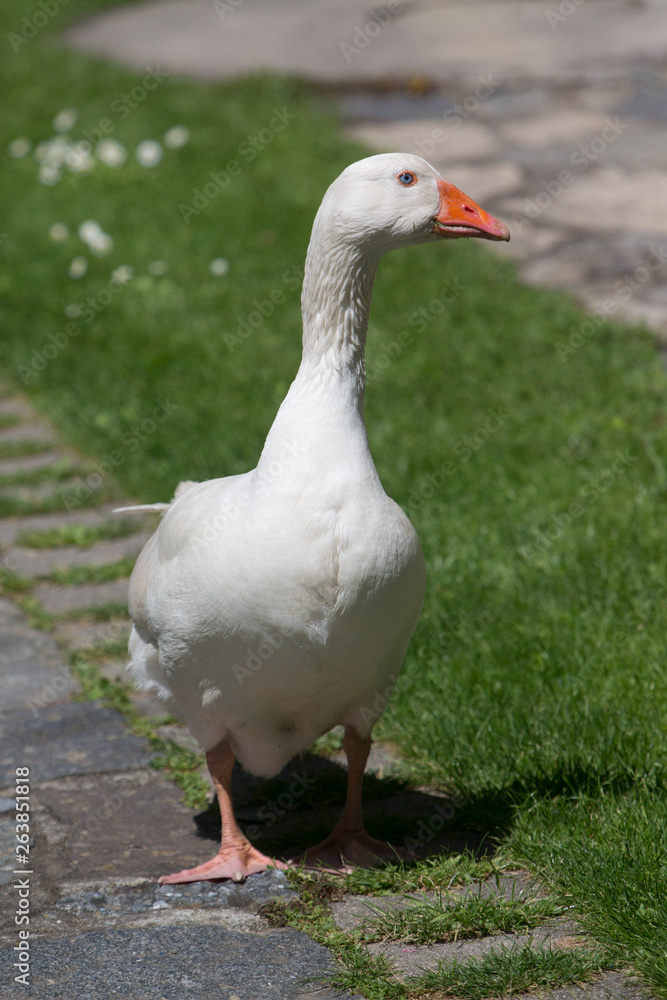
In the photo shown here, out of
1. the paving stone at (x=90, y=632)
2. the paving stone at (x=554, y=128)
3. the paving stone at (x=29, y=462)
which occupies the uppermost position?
the paving stone at (x=554, y=128)

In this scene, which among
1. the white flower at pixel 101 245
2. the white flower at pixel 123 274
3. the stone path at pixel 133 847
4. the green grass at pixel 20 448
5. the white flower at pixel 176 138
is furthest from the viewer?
the white flower at pixel 176 138

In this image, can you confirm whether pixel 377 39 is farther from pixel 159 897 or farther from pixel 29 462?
pixel 159 897

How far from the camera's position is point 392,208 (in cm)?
274

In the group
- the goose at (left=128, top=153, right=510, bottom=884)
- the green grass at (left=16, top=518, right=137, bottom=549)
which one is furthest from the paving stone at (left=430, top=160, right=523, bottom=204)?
the goose at (left=128, top=153, right=510, bottom=884)

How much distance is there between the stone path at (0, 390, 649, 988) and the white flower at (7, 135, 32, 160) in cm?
628

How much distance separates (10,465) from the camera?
5.71m

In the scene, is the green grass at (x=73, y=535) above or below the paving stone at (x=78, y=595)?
above

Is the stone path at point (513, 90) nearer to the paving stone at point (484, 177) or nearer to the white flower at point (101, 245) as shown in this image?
the paving stone at point (484, 177)

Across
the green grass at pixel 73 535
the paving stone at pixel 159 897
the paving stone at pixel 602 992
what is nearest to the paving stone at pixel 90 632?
the green grass at pixel 73 535

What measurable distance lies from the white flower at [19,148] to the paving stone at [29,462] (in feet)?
15.7

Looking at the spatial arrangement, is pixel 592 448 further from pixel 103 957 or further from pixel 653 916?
pixel 103 957

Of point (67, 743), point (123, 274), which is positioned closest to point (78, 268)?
point (123, 274)

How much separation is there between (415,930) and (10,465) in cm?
381

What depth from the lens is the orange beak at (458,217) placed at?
2.80 meters
